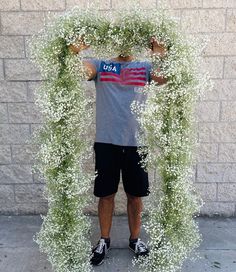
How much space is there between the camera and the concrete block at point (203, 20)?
12.4 ft

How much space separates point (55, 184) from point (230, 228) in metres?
2.06

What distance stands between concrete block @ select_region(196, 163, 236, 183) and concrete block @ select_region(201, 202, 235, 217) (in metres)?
0.26

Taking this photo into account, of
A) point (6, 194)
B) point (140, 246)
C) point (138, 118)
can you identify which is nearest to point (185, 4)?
point (138, 118)

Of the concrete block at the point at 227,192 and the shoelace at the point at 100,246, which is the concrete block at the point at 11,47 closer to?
the shoelace at the point at 100,246

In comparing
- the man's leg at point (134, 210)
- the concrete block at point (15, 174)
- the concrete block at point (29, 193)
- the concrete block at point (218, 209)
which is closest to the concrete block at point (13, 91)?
the concrete block at point (15, 174)

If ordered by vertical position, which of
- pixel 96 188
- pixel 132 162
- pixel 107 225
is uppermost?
pixel 132 162

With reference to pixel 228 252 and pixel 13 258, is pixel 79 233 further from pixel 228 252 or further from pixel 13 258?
pixel 228 252

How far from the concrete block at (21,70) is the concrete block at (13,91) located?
0.06m

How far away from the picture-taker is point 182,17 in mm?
3791

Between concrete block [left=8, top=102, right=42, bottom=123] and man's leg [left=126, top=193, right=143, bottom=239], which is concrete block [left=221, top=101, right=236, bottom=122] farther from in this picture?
concrete block [left=8, top=102, right=42, bottom=123]

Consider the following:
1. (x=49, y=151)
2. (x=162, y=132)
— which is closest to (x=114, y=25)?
(x=162, y=132)

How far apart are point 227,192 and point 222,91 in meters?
1.05

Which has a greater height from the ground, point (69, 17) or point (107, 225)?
point (69, 17)

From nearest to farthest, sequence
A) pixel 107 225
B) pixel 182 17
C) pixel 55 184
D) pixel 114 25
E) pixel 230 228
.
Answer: pixel 114 25
pixel 55 184
pixel 107 225
pixel 182 17
pixel 230 228
